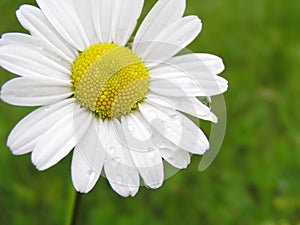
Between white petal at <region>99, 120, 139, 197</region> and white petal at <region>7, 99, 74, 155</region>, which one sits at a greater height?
white petal at <region>7, 99, 74, 155</region>

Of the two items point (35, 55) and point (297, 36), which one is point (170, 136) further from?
point (297, 36)

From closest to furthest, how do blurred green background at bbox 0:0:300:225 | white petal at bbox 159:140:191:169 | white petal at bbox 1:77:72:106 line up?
white petal at bbox 1:77:72:106
white petal at bbox 159:140:191:169
blurred green background at bbox 0:0:300:225

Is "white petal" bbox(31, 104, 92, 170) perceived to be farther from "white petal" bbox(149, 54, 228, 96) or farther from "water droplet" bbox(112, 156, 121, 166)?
"white petal" bbox(149, 54, 228, 96)

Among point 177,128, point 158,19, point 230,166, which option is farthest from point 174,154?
point 230,166

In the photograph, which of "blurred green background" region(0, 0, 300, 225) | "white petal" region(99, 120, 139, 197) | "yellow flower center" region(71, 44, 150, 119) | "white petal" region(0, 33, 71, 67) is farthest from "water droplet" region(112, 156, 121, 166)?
"blurred green background" region(0, 0, 300, 225)

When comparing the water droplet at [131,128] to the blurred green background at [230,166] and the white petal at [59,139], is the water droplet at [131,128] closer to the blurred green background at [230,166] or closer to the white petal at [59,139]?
the white petal at [59,139]

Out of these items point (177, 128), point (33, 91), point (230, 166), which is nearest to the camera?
point (33, 91)

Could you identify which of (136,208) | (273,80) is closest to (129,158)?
(136,208)

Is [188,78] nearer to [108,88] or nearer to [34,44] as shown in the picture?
[108,88]
